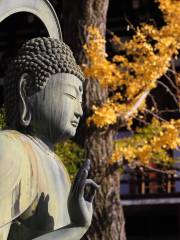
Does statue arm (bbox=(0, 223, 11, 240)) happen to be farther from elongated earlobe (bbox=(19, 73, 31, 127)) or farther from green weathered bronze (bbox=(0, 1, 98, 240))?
elongated earlobe (bbox=(19, 73, 31, 127))

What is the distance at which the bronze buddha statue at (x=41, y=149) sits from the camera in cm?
185

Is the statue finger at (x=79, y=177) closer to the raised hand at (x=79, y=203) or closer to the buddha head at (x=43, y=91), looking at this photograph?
the raised hand at (x=79, y=203)

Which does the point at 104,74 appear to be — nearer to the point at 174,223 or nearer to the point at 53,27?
the point at 53,27

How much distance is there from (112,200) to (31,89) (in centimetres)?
469

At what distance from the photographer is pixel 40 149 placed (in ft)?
6.74

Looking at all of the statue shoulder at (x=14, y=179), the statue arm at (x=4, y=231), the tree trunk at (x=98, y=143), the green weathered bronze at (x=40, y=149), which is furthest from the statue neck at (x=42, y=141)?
the tree trunk at (x=98, y=143)

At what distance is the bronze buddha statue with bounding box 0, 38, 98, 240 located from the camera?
1853 mm

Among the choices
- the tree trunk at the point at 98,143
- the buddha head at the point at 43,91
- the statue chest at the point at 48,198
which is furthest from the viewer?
the tree trunk at the point at 98,143

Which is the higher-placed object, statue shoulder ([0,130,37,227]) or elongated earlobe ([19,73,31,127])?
elongated earlobe ([19,73,31,127])

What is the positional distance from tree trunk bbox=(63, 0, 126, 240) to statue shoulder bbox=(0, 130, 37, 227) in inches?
181

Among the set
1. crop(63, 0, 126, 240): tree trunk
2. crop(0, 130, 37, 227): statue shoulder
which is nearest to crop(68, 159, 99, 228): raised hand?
crop(0, 130, 37, 227): statue shoulder

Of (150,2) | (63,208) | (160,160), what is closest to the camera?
(63,208)

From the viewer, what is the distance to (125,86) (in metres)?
7.43

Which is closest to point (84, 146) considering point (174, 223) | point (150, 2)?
point (150, 2)
